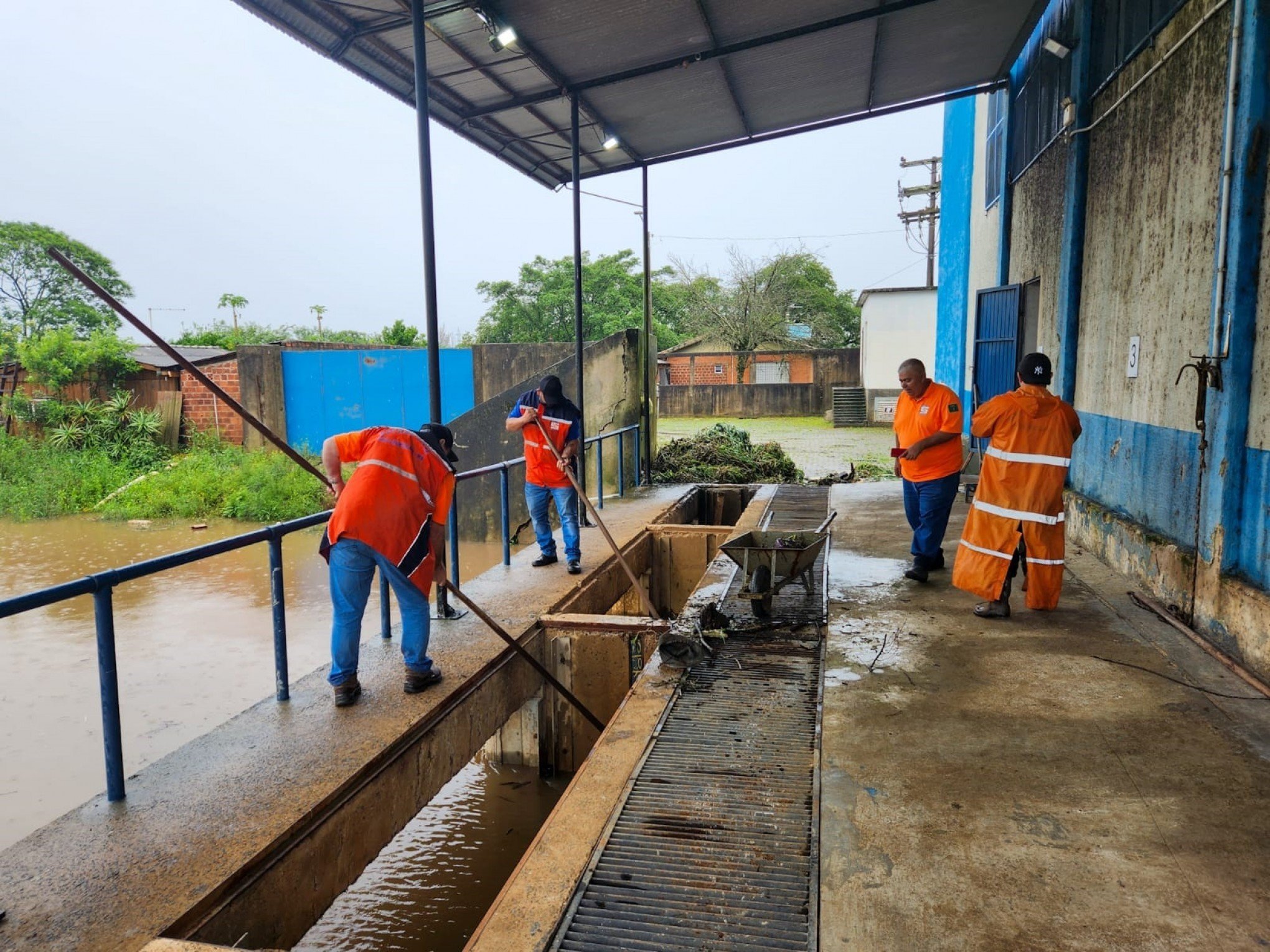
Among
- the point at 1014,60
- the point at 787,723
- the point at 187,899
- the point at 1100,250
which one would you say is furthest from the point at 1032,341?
the point at 187,899

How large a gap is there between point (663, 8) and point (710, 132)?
3.47 metres

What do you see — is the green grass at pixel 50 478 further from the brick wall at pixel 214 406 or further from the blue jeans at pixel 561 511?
the blue jeans at pixel 561 511

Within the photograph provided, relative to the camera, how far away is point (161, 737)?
6102mm

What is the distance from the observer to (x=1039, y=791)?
301cm

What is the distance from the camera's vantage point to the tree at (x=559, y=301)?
34.5 m

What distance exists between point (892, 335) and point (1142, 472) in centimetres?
2013

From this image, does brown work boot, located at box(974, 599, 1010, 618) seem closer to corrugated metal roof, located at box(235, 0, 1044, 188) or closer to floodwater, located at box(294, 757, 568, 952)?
floodwater, located at box(294, 757, 568, 952)

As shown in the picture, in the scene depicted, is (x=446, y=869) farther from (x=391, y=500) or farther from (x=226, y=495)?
(x=226, y=495)

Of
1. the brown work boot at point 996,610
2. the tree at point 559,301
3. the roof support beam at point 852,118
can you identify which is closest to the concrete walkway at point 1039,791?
the brown work boot at point 996,610

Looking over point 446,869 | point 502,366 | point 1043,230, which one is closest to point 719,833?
point 446,869

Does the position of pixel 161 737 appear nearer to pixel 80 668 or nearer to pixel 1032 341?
pixel 80 668

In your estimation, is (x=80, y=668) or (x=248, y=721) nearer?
(x=248, y=721)

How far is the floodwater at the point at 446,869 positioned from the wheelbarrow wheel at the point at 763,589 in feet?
6.90

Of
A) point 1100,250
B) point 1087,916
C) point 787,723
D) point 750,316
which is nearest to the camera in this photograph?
point 1087,916
